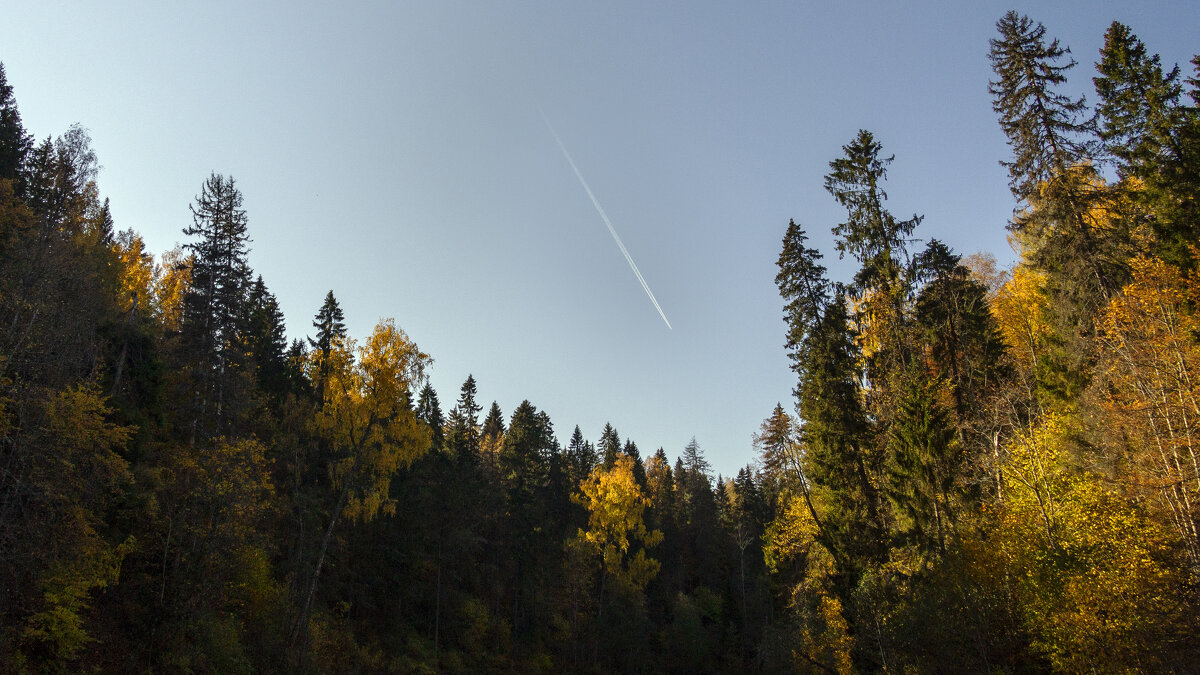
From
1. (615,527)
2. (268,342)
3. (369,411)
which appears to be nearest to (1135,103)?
(369,411)

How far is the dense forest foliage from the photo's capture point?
15633 millimetres

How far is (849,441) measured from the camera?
72.4ft

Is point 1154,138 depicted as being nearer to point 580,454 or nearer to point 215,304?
point 215,304

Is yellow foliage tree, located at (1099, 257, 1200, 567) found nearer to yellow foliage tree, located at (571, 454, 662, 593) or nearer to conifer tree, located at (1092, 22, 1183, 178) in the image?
conifer tree, located at (1092, 22, 1183, 178)

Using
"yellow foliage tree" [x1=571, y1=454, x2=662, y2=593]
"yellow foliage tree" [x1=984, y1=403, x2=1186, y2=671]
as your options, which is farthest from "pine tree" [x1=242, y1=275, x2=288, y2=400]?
"yellow foliage tree" [x1=984, y1=403, x2=1186, y2=671]

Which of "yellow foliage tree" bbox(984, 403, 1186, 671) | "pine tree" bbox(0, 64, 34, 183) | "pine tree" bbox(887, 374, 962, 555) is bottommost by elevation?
"yellow foliage tree" bbox(984, 403, 1186, 671)

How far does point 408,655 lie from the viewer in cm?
3394

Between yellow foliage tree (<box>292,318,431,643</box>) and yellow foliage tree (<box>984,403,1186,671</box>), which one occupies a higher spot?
yellow foliage tree (<box>292,318,431,643</box>)

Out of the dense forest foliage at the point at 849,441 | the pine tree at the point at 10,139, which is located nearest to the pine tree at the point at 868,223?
the dense forest foliage at the point at 849,441

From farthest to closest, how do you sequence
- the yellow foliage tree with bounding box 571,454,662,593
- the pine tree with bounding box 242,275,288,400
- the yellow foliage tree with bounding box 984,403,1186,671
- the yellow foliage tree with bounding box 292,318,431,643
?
the yellow foliage tree with bounding box 571,454,662,593
the pine tree with bounding box 242,275,288,400
the yellow foliage tree with bounding box 292,318,431,643
the yellow foliage tree with bounding box 984,403,1186,671

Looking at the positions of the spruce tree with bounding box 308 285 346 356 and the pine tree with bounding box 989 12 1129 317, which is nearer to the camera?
the pine tree with bounding box 989 12 1129 317

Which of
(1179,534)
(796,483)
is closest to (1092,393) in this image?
(1179,534)

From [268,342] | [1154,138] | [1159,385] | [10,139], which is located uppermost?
[10,139]

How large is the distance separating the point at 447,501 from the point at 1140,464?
119 ft
